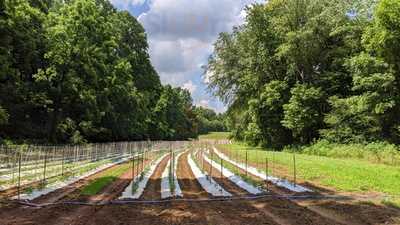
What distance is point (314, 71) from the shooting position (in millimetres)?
40562

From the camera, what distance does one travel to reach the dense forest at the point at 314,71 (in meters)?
29.4

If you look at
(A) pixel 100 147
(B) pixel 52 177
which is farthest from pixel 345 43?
(B) pixel 52 177

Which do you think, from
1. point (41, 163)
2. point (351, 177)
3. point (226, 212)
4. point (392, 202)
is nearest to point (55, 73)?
point (41, 163)

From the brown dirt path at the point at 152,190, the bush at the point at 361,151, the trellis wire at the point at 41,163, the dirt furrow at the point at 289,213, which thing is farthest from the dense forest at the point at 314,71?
the dirt furrow at the point at 289,213

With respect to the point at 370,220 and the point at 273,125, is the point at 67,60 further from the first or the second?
the point at 370,220

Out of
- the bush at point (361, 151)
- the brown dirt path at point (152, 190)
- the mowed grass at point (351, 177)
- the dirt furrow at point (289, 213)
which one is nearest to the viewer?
the dirt furrow at point (289, 213)

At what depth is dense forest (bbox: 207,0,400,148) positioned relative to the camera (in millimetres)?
29359

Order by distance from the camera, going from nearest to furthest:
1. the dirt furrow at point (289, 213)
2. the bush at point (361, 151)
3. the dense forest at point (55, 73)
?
the dirt furrow at point (289, 213)
the bush at point (361, 151)
the dense forest at point (55, 73)

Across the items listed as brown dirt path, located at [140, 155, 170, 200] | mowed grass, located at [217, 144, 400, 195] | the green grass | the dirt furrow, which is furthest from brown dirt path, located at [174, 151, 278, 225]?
mowed grass, located at [217, 144, 400, 195]

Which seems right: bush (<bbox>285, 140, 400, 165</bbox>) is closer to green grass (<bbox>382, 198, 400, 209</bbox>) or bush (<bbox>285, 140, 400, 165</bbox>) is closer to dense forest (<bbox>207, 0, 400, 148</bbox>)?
dense forest (<bbox>207, 0, 400, 148</bbox>)

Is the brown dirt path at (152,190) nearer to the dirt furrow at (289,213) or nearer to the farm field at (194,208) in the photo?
the farm field at (194,208)

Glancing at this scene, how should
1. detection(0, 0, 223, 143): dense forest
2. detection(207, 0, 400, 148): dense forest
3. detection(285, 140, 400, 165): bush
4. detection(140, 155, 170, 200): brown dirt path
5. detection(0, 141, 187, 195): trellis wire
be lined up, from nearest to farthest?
detection(140, 155, 170, 200): brown dirt path
detection(0, 141, 187, 195): trellis wire
detection(285, 140, 400, 165): bush
detection(207, 0, 400, 148): dense forest
detection(0, 0, 223, 143): dense forest

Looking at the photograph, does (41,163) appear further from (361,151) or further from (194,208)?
(361,151)

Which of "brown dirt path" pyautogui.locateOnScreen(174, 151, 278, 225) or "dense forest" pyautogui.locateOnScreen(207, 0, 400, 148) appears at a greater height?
"dense forest" pyautogui.locateOnScreen(207, 0, 400, 148)
